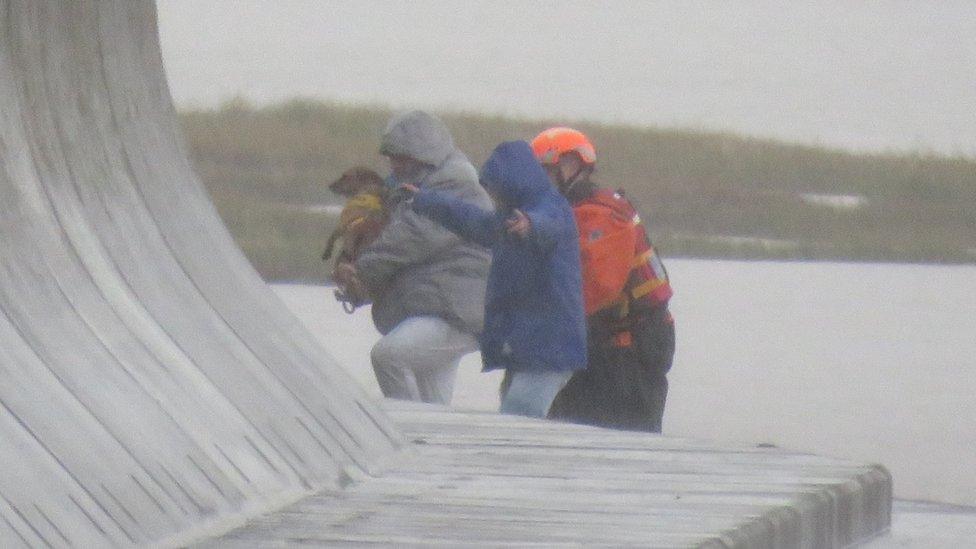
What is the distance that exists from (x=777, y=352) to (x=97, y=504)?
31.6ft

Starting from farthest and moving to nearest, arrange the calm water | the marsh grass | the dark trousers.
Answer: the marsh grass < the calm water < the dark trousers

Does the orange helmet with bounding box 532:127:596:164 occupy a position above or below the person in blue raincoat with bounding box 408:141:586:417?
above

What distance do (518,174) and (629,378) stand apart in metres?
0.85

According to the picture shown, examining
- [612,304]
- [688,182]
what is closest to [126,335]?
[612,304]

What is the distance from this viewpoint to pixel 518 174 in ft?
22.9

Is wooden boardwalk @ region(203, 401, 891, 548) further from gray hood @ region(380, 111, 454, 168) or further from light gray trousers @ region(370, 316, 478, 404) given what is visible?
gray hood @ region(380, 111, 454, 168)

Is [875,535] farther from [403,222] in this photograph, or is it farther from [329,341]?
[329,341]

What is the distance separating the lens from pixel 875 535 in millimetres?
6070

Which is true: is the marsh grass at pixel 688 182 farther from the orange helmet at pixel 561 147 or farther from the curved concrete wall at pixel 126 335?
the curved concrete wall at pixel 126 335

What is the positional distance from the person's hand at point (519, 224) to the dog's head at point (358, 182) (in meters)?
1.23

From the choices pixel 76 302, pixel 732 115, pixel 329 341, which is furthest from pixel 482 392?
pixel 732 115

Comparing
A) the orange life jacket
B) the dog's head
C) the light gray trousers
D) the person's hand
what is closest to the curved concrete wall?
the person's hand

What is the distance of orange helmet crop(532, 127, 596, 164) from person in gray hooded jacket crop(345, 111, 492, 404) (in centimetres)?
72

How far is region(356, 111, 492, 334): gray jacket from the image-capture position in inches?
311
